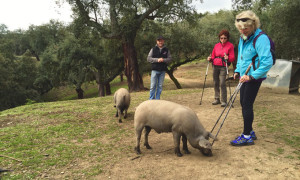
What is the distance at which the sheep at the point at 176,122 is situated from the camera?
425 centimetres

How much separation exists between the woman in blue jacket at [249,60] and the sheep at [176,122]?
39.6 inches

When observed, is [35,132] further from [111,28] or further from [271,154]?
[111,28]

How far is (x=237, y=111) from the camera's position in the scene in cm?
754

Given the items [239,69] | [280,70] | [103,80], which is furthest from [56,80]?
[239,69]

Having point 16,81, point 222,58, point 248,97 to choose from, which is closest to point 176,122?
point 248,97

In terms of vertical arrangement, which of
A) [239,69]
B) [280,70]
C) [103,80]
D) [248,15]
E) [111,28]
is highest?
[111,28]

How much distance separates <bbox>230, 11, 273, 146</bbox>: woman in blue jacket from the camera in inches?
161

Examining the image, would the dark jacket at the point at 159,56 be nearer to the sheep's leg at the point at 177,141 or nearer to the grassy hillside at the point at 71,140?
→ the grassy hillside at the point at 71,140

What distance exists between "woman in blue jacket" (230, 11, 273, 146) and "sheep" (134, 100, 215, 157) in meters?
1.01

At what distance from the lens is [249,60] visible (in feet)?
14.8

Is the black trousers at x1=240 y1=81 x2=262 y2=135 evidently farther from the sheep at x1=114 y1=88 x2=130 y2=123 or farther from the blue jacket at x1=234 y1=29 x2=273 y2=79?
the sheep at x1=114 y1=88 x2=130 y2=123

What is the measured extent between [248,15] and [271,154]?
271cm

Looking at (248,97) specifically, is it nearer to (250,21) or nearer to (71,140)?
(250,21)

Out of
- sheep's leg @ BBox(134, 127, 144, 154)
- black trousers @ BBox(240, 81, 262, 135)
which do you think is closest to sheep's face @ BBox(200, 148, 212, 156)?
black trousers @ BBox(240, 81, 262, 135)
